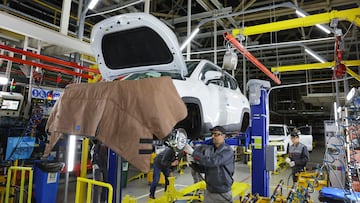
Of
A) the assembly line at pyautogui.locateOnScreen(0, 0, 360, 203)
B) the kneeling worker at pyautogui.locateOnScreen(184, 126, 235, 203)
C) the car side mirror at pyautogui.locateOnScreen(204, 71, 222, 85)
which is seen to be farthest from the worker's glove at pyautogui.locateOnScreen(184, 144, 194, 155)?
the car side mirror at pyautogui.locateOnScreen(204, 71, 222, 85)

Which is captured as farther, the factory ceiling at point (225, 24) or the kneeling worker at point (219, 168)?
the factory ceiling at point (225, 24)

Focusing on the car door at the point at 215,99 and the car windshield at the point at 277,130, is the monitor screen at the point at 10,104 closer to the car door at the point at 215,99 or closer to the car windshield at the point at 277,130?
the car door at the point at 215,99

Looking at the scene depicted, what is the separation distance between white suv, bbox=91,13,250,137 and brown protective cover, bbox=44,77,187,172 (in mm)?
583

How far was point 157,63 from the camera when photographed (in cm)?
295

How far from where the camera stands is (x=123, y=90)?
7.49ft

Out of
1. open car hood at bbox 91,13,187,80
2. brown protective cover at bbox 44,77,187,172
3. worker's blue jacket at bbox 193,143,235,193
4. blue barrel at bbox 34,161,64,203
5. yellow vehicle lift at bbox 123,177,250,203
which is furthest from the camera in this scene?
blue barrel at bbox 34,161,64,203

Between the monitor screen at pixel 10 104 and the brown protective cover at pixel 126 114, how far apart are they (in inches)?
141

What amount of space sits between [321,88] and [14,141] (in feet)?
52.7

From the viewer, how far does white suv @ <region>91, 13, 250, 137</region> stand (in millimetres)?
2641

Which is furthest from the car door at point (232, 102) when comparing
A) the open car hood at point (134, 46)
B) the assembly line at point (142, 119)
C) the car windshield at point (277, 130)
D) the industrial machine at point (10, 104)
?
the car windshield at point (277, 130)

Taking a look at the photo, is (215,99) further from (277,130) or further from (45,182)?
(277,130)

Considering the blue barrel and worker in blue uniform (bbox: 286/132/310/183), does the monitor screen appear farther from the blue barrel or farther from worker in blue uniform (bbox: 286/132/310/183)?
worker in blue uniform (bbox: 286/132/310/183)

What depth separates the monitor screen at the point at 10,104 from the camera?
5.20 meters

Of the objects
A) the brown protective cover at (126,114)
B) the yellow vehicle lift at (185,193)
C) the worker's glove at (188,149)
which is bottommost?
the yellow vehicle lift at (185,193)
